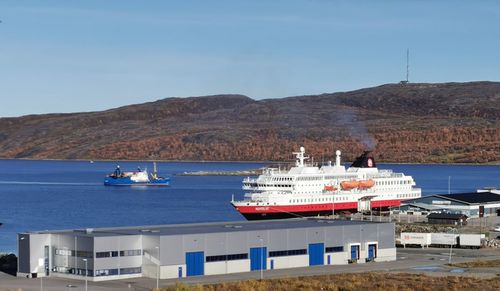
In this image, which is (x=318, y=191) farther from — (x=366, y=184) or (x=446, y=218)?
(x=446, y=218)

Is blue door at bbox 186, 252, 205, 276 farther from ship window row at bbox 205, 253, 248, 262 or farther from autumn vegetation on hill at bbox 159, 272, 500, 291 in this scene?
autumn vegetation on hill at bbox 159, 272, 500, 291

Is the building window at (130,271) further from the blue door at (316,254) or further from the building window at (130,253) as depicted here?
the blue door at (316,254)

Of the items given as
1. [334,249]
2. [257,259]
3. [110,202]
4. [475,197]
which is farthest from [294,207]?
[110,202]

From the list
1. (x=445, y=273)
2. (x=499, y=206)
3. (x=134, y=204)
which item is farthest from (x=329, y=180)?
(x=445, y=273)

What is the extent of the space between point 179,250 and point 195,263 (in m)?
0.96

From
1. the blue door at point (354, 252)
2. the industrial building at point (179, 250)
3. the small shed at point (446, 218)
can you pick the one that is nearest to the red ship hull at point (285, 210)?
the small shed at point (446, 218)

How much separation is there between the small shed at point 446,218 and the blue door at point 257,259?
24.9m

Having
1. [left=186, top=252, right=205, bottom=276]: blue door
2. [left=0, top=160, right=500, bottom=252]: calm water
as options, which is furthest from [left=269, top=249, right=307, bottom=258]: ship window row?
[left=0, top=160, right=500, bottom=252]: calm water

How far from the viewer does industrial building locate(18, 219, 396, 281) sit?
128 feet

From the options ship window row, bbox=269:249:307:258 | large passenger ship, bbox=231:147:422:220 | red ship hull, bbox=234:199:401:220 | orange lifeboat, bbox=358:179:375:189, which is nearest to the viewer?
ship window row, bbox=269:249:307:258

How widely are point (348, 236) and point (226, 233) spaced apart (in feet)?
22.4

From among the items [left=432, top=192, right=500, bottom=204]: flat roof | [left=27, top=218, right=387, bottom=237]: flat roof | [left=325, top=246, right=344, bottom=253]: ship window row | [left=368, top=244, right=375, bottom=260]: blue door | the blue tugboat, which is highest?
[left=27, top=218, right=387, bottom=237]: flat roof

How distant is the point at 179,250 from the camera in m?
40.1

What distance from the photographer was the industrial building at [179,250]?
1540 inches
